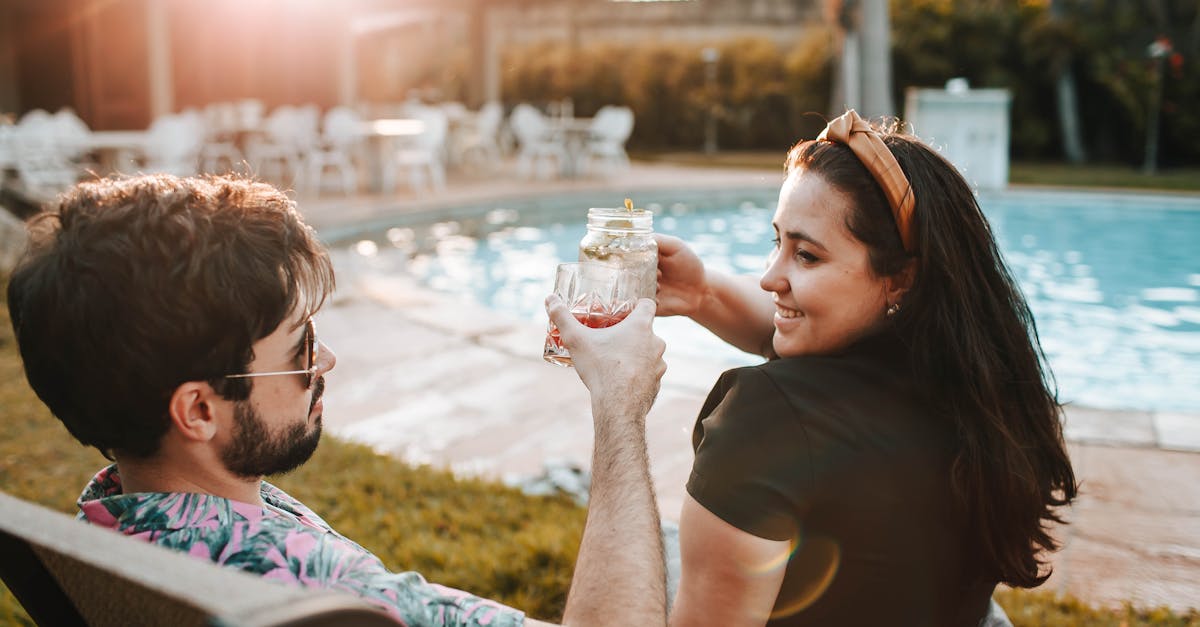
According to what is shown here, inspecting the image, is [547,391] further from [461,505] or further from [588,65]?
[588,65]

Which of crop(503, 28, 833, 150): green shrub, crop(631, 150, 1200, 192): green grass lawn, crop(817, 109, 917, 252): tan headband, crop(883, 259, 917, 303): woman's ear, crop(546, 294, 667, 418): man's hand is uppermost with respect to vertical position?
crop(503, 28, 833, 150): green shrub

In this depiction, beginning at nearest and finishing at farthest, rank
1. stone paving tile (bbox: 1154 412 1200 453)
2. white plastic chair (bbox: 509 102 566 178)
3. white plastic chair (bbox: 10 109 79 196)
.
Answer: stone paving tile (bbox: 1154 412 1200 453)
white plastic chair (bbox: 10 109 79 196)
white plastic chair (bbox: 509 102 566 178)

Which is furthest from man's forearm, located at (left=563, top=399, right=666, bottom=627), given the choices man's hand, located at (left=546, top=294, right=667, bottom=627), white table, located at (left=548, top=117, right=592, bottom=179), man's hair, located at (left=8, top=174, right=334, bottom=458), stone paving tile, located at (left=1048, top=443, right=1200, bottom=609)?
white table, located at (left=548, top=117, right=592, bottom=179)

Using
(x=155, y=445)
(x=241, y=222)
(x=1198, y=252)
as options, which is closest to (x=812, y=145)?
(x=241, y=222)

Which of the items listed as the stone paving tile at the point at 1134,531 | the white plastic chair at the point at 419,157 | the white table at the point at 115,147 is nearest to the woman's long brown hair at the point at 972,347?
the stone paving tile at the point at 1134,531

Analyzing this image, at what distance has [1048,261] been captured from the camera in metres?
9.66

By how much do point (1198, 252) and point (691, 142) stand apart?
12834 mm

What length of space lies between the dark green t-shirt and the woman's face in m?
0.13

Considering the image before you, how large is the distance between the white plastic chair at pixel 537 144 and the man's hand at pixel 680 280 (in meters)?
12.9

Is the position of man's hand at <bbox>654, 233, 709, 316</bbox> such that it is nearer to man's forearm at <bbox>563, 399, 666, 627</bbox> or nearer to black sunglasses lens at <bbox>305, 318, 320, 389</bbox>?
man's forearm at <bbox>563, 399, 666, 627</bbox>

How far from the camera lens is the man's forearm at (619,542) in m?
1.24

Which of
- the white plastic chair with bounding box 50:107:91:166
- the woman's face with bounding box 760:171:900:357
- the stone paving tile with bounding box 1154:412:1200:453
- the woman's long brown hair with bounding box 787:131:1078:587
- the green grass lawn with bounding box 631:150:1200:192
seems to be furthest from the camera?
the green grass lawn with bounding box 631:150:1200:192

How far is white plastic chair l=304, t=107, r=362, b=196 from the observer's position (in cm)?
1266

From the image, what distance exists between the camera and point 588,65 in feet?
73.9
